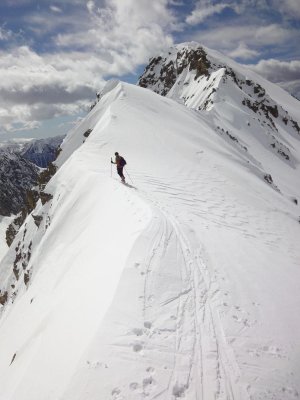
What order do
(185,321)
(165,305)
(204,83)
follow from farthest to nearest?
(204,83) < (165,305) < (185,321)

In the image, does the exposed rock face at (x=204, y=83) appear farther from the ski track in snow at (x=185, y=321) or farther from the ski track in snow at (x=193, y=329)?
the ski track in snow at (x=193, y=329)

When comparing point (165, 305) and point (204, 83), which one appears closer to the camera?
point (165, 305)

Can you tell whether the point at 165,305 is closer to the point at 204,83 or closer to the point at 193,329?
the point at 193,329

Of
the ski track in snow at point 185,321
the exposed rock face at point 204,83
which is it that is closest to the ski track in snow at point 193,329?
the ski track in snow at point 185,321

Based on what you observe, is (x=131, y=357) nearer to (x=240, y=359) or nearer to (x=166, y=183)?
(x=240, y=359)

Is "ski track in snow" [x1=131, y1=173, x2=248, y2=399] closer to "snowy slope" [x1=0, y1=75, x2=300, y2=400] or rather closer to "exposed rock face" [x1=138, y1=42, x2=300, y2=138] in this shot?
"snowy slope" [x1=0, y1=75, x2=300, y2=400]

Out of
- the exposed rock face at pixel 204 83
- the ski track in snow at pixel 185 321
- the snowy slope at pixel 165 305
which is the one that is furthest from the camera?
the exposed rock face at pixel 204 83

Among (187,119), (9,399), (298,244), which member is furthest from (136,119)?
(9,399)

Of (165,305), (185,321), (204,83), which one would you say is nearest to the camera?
(185,321)

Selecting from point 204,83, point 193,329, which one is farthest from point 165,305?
point 204,83

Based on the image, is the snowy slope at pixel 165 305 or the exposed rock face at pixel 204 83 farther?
the exposed rock face at pixel 204 83

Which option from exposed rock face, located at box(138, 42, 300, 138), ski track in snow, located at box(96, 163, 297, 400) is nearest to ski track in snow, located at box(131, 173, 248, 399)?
ski track in snow, located at box(96, 163, 297, 400)

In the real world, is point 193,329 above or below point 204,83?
below

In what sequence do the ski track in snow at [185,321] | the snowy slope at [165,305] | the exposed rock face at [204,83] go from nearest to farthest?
the ski track in snow at [185,321]
the snowy slope at [165,305]
the exposed rock face at [204,83]
